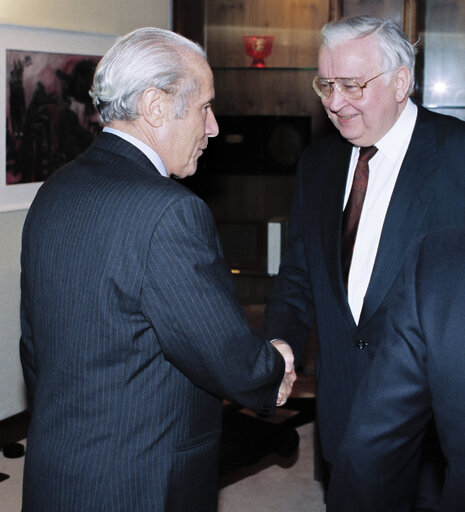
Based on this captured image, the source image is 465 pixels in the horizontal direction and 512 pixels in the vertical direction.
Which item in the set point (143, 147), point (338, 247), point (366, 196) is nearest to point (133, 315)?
point (143, 147)

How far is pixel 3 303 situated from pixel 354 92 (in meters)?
2.51

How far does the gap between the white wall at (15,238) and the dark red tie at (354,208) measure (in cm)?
217

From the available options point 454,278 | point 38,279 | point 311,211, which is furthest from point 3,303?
point 454,278

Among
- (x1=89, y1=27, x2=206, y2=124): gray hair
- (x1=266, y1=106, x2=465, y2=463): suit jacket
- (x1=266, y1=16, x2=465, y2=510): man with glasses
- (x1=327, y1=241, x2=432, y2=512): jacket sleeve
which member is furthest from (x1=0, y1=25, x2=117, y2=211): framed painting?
(x1=327, y1=241, x2=432, y2=512): jacket sleeve

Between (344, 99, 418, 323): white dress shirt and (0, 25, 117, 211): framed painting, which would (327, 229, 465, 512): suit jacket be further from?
(0, 25, 117, 211): framed painting

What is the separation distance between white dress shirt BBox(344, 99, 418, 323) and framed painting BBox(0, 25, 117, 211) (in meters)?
2.23

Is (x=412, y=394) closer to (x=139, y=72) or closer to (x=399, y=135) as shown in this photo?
(x=139, y=72)

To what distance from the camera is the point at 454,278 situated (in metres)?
1.10

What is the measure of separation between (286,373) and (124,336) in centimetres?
77

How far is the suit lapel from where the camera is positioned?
2.14 m

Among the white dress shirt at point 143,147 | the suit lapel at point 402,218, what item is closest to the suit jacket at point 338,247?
the suit lapel at point 402,218

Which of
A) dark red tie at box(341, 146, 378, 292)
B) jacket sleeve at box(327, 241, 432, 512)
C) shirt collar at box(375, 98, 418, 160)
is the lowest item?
jacket sleeve at box(327, 241, 432, 512)

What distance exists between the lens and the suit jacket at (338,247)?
216 centimetres

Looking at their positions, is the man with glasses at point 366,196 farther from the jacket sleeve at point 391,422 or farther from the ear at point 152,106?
the jacket sleeve at point 391,422
